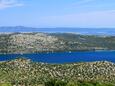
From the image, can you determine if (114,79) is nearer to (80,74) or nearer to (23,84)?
(80,74)

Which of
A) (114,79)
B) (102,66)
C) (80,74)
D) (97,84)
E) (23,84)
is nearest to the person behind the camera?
(97,84)

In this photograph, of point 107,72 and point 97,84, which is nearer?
point 97,84

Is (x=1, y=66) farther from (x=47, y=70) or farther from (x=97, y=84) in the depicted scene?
(x=97, y=84)

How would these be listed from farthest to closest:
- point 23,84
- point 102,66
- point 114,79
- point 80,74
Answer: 1. point 102,66
2. point 80,74
3. point 114,79
4. point 23,84

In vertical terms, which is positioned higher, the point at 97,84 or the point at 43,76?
the point at 97,84

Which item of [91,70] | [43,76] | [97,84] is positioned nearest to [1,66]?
[43,76]

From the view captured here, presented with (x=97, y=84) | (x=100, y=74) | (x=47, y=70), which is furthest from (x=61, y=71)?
(x=97, y=84)
